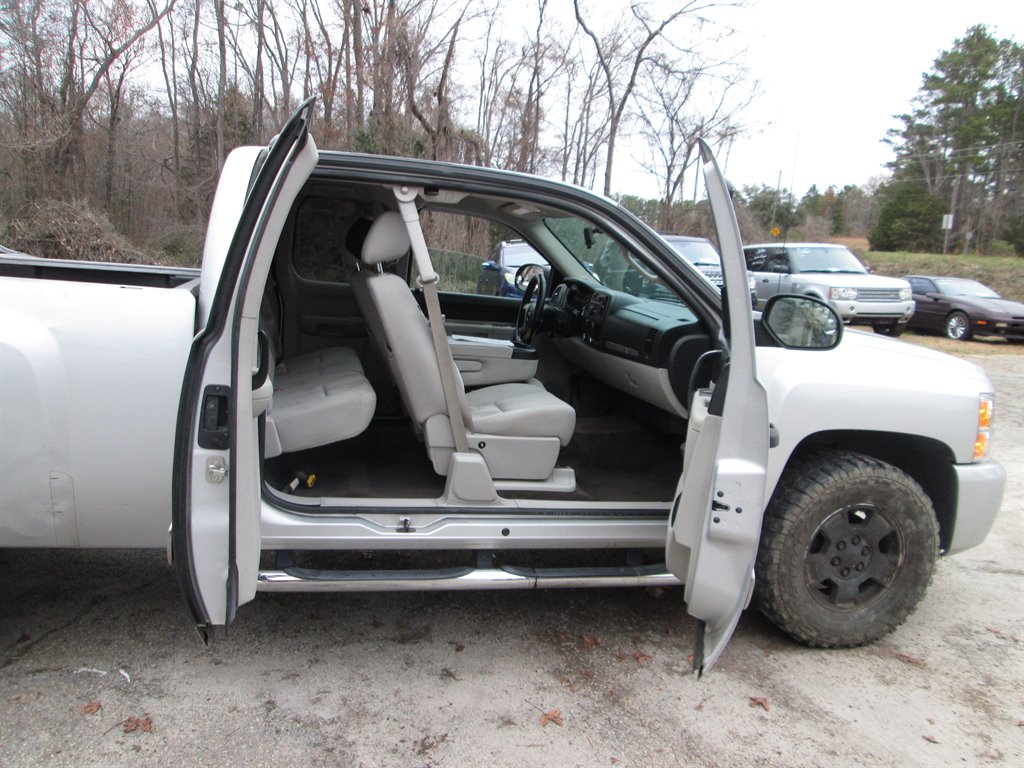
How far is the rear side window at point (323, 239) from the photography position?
13.0 feet

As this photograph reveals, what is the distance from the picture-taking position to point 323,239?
4270 millimetres

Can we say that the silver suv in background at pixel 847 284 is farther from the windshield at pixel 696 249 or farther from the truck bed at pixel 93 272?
the truck bed at pixel 93 272

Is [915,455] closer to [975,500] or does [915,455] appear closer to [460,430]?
[975,500]

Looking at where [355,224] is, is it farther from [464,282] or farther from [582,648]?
[582,648]

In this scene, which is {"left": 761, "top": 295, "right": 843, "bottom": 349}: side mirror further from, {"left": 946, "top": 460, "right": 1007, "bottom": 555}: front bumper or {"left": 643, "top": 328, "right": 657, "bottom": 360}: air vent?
{"left": 946, "top": 460, "right": 1007, "bottom": 555}: front bumper

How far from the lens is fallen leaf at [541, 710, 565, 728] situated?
2639 mm

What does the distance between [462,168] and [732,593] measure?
1.82 meters


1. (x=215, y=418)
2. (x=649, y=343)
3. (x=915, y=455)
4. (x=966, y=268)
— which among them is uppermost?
(x=966, y=268)

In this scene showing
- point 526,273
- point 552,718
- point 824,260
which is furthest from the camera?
point 824,260

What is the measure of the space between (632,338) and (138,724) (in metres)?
2.61

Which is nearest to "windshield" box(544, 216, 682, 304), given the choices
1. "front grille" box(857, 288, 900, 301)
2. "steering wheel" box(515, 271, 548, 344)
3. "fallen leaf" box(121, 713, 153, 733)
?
"steering wheel" box(515, 271, 548, 344)

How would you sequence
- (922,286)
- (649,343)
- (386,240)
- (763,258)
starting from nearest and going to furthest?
(386,240), (649,343), (763,258), (922,286)

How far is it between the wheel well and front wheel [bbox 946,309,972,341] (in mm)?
14986

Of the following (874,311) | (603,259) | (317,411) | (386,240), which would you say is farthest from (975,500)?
(874,311)
